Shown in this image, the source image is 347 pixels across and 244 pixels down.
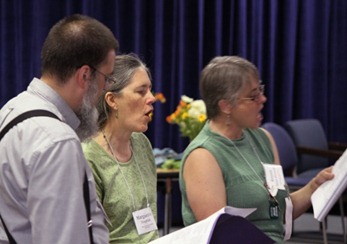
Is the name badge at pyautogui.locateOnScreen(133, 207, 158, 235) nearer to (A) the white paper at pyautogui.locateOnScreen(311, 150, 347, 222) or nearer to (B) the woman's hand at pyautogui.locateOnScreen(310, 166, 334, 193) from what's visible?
(A) the white paper at pyautogui.locateOnScreen(311, 150, 347, 222)

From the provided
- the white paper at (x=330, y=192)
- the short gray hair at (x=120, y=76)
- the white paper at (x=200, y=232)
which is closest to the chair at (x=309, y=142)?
the white paper at (x=330, y=192)

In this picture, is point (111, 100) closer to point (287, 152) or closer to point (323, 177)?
point (323, 177)

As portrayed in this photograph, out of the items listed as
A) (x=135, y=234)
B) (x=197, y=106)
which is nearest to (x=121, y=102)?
(x=135, y=234)

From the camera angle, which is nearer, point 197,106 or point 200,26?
point 197,106

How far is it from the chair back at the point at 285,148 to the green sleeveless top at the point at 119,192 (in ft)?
11.2

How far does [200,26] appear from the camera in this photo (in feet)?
24.6

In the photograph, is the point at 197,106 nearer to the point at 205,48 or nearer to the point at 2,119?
the point at 205,48

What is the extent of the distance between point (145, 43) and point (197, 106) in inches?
93.4

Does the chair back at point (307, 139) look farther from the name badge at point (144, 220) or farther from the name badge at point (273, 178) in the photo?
the name badge at point (144, 220)

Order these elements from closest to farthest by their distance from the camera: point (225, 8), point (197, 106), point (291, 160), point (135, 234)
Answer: point (135, 234)
point (197, 106)
point (291, 160)
point (225, 8)

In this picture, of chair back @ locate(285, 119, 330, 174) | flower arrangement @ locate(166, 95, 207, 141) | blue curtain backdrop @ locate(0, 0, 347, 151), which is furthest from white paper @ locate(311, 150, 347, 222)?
blue curtain backdrop @ locate(0, 0, 347, 151)

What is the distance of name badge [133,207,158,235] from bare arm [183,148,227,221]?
25 cm

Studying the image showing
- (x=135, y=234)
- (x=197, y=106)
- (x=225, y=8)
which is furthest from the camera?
(x=225, y=8)

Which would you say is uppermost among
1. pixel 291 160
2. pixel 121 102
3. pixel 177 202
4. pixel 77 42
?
pixel 77 42
